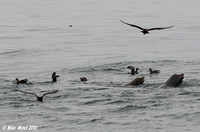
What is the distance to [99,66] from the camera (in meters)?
25.1

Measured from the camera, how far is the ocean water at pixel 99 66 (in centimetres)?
1648

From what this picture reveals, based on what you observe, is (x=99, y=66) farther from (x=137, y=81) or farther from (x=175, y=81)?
(x=175, y=81)

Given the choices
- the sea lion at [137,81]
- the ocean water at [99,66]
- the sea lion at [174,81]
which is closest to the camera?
the ocean water at [99,66]

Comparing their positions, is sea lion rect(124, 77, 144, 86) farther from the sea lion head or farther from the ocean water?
the sea lion head

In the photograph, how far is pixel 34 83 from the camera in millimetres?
21844

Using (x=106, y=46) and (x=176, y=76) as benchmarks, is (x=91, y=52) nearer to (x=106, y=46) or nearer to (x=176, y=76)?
(x=106, y=46)

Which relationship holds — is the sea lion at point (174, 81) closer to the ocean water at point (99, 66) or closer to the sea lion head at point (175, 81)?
the sea lion head at point (175, 81)

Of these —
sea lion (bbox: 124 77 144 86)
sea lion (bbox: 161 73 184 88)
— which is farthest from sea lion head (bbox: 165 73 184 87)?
sea lion (bbox: 124 77 144 86)

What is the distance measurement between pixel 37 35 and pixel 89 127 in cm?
2057

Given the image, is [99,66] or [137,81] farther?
[99,66]

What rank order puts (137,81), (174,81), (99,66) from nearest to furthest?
1. (174,81)
2. (137,81)
3. (99,66)

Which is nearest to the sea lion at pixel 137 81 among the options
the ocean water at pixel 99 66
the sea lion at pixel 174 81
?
the ocean water at pixel 99 66

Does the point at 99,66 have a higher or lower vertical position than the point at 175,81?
higher

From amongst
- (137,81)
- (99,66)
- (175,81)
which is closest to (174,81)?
(175,81)
